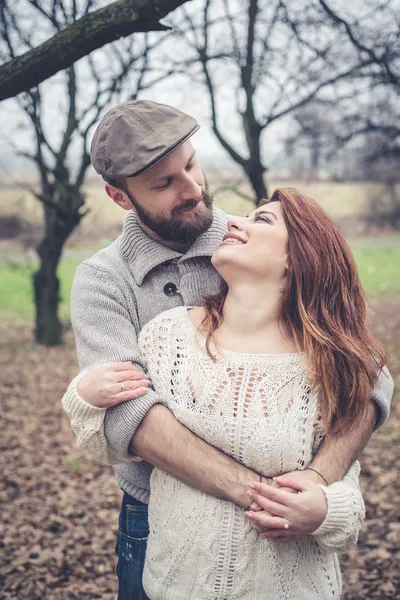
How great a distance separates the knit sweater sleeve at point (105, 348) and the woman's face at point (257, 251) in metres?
0.42

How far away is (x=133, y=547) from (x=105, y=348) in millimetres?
900

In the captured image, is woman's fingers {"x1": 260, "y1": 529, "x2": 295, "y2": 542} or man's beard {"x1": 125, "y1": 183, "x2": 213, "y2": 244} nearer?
woman's fingers {"x1": 260, "y1": 529, "x2": 295, "y2": 542}

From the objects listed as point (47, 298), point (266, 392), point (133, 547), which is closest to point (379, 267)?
point (47, 298)

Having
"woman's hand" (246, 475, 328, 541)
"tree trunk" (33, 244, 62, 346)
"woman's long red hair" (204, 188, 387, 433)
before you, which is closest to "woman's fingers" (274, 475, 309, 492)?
"woman's hand" (246, 475, 328, 541)

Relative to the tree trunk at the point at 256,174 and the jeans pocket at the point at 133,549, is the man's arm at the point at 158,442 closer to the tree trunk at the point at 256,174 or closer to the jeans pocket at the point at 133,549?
the jeans pocket at the point at 133,549

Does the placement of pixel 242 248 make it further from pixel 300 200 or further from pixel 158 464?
pixel 158 464

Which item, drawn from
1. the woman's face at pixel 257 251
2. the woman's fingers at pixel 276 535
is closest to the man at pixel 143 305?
the woman's fingers at pixel 276 535

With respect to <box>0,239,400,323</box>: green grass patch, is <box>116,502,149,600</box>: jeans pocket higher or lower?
lower

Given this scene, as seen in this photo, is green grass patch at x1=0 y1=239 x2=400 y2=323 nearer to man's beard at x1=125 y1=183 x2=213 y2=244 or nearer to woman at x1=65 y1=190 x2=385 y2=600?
man's beard at x1=125 y1=183 x2=213 y2=244

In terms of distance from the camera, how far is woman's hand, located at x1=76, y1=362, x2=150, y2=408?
1952mm

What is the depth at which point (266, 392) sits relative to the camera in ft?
6.52

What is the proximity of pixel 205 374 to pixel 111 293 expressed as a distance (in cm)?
50

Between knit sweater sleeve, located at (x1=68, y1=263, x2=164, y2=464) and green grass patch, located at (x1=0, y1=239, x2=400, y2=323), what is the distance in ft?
31.8

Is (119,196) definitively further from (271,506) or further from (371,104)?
(371,104)
